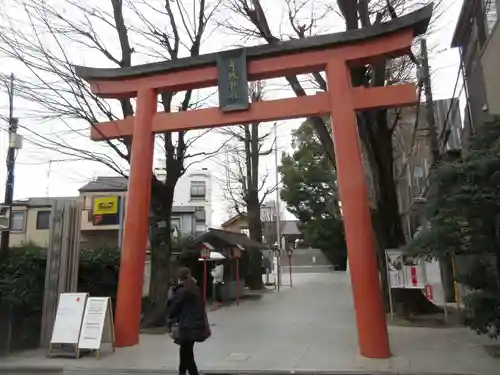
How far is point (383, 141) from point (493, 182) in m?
6.21

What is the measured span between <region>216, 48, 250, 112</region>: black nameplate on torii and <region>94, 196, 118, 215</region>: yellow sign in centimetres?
1692

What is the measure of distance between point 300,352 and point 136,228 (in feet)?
14.3

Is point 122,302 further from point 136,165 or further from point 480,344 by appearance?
point 480,344

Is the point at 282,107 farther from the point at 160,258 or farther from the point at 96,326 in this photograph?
the point at 96,326

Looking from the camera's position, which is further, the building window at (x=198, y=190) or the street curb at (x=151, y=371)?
the building window at (x=198, y=190)

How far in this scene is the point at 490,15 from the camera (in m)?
11.4

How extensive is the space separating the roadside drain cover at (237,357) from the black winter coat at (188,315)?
2.06 m

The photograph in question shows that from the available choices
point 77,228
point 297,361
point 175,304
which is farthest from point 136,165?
point 297,361

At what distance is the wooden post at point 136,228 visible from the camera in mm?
10000

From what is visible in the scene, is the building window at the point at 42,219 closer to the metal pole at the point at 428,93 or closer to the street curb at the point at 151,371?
the street curb at the point at 151,371

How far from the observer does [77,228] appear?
35.1ft

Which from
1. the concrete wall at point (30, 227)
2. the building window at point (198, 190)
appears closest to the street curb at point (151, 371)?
the concrete wall at point (30, 227)

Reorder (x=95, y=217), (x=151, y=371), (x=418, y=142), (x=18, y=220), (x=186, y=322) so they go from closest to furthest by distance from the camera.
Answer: (x=186, y=322) < (x=151, y=371) < (x=418, y=142) < (x=95, y=217) < (x=18, y=220)

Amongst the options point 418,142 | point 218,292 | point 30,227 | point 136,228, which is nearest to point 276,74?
point 136,228
